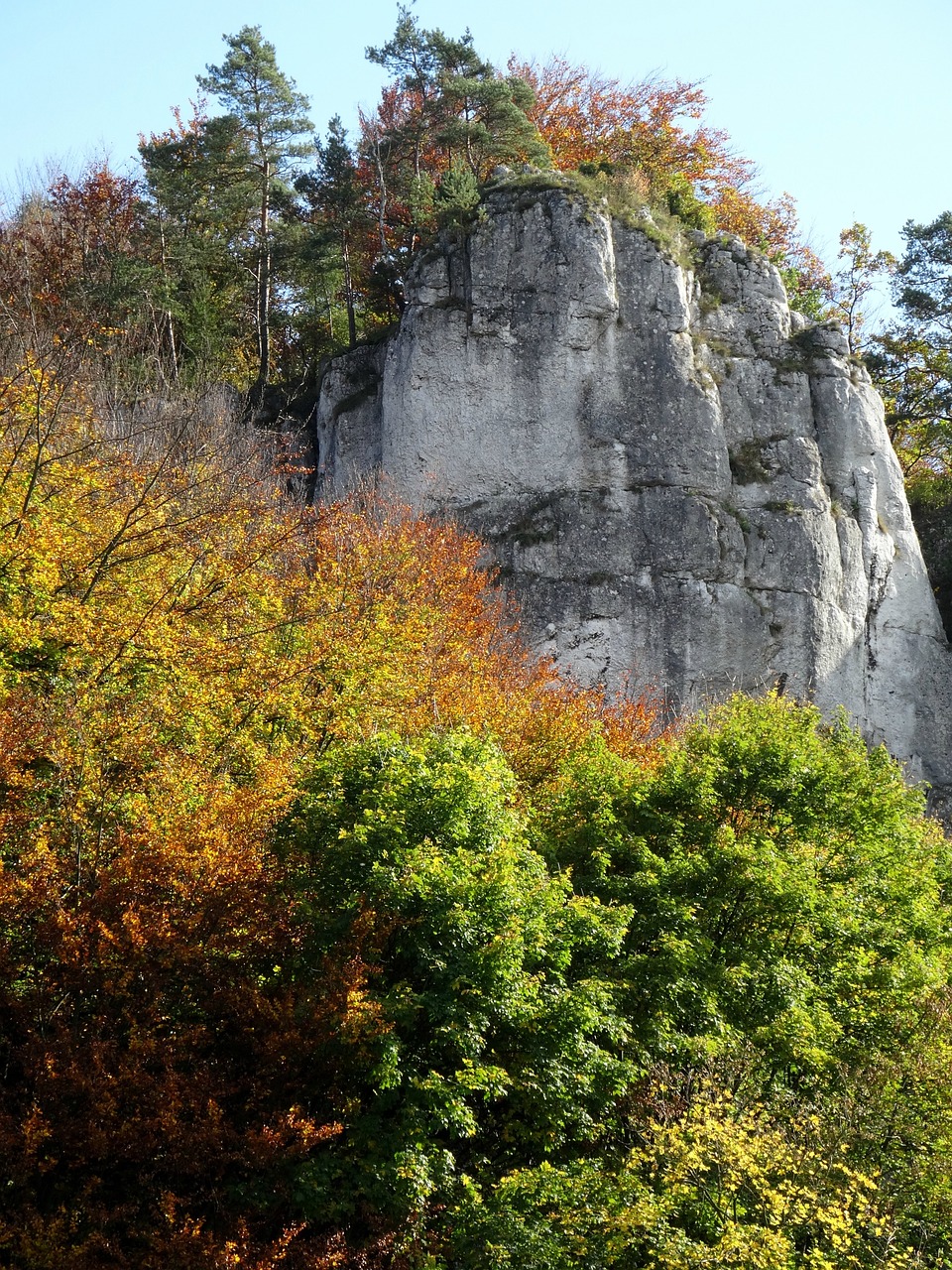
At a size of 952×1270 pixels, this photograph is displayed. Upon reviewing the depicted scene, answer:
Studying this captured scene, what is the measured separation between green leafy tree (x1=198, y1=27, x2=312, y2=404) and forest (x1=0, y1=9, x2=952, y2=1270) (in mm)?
13106

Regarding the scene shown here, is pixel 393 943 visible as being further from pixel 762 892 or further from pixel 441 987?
pixel 762 892

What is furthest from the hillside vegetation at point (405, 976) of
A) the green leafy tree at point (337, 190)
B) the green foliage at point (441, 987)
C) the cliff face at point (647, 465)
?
the green leafy tree at point (337, 190)

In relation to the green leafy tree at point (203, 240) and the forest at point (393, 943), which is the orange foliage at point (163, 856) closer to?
the forest at point (393, 943)

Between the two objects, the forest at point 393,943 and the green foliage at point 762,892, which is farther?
the green foliage at point 762,892

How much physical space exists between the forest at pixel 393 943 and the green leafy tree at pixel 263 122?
1311 centimetres

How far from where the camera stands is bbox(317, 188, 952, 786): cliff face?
32.4 metres

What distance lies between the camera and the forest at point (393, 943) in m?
13.0

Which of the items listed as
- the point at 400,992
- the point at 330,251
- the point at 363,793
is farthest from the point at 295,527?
the point at 400,992

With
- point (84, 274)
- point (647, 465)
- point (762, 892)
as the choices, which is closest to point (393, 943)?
point (762, 892)

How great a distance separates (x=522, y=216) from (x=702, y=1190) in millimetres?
27701

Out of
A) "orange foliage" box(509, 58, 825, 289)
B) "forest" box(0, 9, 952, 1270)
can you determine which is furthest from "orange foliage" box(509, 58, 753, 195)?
"forest" box(0, 9, 952, 1270)

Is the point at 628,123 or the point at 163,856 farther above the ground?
the point at 628,123

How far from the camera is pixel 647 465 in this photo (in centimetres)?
3334

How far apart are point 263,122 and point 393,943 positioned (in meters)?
33.0
